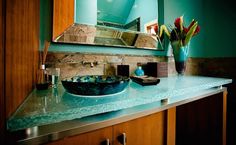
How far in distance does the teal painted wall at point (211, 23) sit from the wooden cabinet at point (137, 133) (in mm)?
1193

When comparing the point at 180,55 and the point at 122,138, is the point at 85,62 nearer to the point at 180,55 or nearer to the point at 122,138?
the point at 122,138

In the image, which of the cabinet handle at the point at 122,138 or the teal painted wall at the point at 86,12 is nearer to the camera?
the cabinet handle at the point at 122,138

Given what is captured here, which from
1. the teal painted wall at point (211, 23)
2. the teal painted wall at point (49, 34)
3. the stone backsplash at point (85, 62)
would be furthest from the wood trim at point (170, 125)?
the teal painted wall at point (211, 23)

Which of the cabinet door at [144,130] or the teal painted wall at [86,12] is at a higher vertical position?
the teal painted wall at [86,12]

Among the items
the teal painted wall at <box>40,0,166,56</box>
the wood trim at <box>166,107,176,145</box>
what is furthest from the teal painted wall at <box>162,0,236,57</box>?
the wood trim at <box>166,107,176,145</box>

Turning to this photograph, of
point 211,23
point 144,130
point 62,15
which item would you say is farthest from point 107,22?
point 211,23

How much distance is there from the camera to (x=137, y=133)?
606 millimetres

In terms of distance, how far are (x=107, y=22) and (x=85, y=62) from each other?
0.39 metres

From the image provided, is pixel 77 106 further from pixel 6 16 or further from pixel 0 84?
pixel 6 16

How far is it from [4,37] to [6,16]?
2.4 inches

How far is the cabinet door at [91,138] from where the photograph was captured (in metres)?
0.44

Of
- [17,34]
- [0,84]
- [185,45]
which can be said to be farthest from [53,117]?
[185,45]

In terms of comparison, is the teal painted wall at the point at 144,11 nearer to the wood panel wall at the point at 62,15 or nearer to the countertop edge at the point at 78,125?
the wood panel wall at the point at 62,15

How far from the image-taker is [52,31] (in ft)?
2.99
